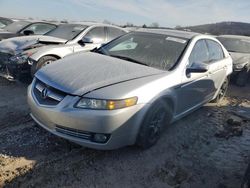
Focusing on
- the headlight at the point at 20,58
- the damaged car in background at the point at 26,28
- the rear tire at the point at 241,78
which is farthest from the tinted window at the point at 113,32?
the rear tire at the point at 241,78

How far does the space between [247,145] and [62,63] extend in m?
3.18

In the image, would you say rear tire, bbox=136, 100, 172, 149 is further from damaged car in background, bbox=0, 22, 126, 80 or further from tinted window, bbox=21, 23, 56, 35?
tinted window, bbox=21, 23, 56, 35

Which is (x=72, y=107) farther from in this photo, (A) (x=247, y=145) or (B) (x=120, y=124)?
(A) (x=247, y=145)

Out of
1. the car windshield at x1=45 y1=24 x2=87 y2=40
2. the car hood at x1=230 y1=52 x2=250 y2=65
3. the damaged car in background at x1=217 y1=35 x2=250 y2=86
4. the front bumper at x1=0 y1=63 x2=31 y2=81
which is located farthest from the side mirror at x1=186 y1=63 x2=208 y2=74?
the car hood at x1=230 y1=52 x2=250 y2=65

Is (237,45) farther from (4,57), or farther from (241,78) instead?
(4,57)

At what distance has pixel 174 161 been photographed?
144 inches

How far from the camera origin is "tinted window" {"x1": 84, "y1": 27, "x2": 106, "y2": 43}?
717cm

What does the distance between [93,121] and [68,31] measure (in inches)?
191

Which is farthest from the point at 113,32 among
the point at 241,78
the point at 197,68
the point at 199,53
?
the point at 197,68

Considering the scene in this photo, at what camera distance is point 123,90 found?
322cm

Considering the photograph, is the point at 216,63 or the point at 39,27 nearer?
the point at 216,63

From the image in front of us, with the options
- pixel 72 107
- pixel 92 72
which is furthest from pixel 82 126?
pixel 92 72

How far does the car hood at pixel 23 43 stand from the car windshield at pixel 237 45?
19.6ft

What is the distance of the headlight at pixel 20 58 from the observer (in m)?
5.80
